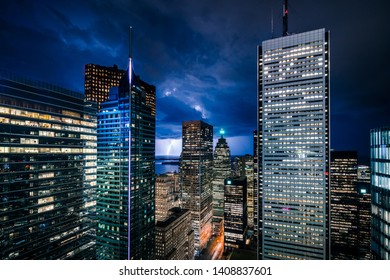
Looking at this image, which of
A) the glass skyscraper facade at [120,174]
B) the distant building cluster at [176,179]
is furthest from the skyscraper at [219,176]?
the glass skyscraper facade at [120,174]

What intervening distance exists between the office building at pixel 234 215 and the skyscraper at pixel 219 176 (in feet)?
39.0

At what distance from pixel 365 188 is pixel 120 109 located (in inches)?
2084

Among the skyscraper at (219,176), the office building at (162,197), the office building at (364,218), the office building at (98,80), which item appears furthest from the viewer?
the skyscraper at (219,176)

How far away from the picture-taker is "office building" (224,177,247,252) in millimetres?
46559

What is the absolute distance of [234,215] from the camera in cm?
4878

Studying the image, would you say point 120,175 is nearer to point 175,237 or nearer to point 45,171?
point 45,171

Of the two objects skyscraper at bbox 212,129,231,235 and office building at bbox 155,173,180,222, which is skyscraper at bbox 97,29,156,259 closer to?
office building at bbox 155,173,180,222

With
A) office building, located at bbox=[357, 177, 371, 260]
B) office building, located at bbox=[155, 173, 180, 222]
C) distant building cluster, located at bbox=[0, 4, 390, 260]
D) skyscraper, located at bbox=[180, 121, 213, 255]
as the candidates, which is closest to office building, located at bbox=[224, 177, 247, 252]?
distant building cluster, located at bbox=[0, 4, 390, 260]

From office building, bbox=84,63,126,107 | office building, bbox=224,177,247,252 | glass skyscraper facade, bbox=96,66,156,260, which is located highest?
office building, bbox=84,63,126,107

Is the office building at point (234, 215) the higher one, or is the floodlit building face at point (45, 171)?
the floodlit building face at point (45, 171)

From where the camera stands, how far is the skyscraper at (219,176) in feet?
210

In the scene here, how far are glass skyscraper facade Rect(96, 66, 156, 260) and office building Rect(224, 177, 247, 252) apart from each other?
23727 millimetres

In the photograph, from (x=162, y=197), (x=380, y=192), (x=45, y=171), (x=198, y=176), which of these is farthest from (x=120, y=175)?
(x=198, y=176)

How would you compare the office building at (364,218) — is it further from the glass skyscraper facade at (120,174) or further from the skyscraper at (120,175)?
the glass skyscraper facade at (120,174)
